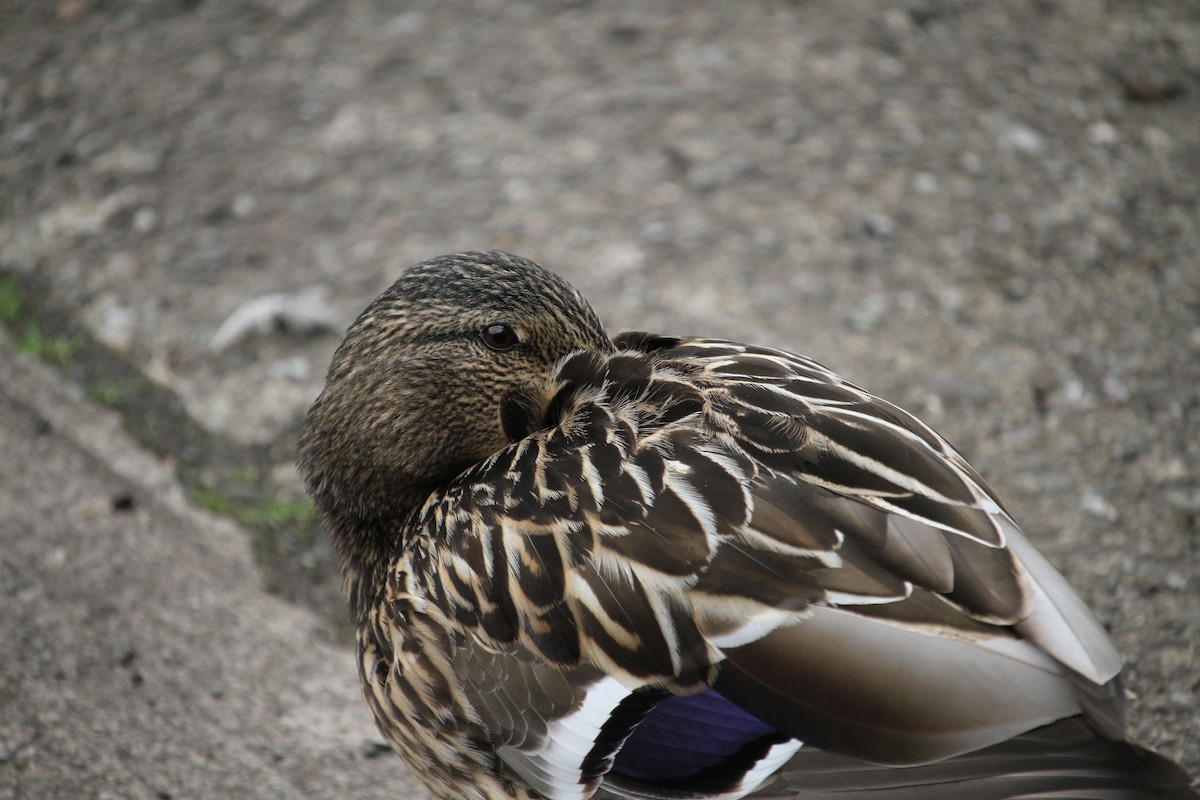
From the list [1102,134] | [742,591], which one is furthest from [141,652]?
[1102,134]

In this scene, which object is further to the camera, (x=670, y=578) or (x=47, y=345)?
(x=47, y=345)

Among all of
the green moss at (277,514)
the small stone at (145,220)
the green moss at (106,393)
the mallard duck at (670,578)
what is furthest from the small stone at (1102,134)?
the green moss at (106,393)

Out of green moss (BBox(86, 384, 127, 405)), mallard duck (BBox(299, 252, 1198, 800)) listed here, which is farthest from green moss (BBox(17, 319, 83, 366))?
mallard duck (BBox(299, 252, 1198, 800))

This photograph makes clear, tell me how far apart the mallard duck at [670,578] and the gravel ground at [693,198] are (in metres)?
1.20

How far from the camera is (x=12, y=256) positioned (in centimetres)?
493

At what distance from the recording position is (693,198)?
17.1ft

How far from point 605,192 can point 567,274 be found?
572mm

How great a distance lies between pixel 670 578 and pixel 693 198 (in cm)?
312

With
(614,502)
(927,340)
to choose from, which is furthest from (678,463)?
(927,340)

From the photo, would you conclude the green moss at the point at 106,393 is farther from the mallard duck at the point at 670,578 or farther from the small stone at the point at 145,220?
the mallard duck at the point at 670,578

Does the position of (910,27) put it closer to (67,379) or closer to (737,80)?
(737,80)

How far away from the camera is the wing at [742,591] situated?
216 centimetres

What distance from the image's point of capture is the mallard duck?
7.05 ft

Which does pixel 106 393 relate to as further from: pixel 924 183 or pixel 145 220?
pixel 924 183
